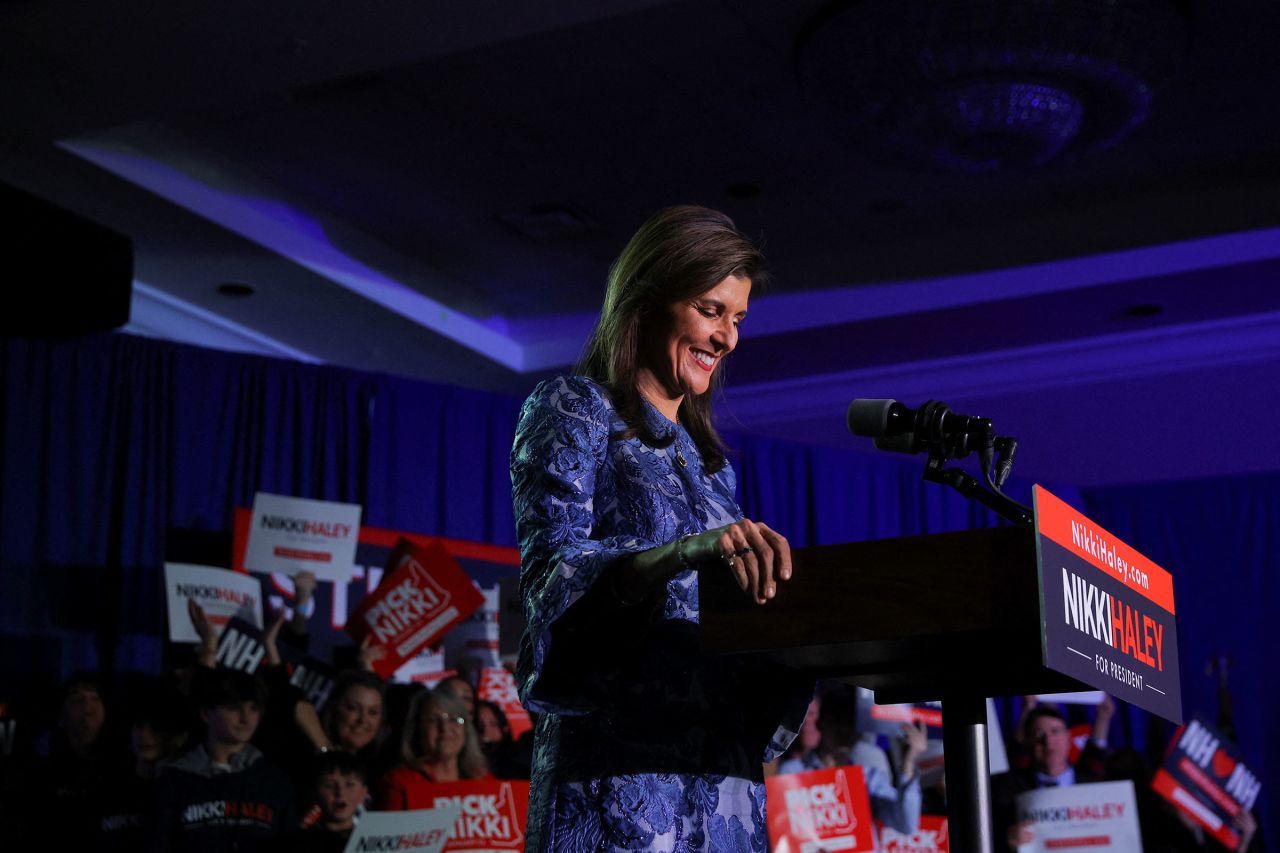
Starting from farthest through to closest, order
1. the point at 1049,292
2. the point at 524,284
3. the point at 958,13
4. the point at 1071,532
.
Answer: the point at 524,284 < the point at 1049,292 < the point at 958,13 < the point at 1071,532

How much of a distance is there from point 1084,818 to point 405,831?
2.89 m

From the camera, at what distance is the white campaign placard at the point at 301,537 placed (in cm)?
553

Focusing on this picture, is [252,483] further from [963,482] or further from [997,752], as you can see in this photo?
[963,482]

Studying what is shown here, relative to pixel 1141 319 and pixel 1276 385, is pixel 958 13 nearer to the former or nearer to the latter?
pixel 1141 319

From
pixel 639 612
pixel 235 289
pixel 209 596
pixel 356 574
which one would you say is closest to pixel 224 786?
pixel 209 596

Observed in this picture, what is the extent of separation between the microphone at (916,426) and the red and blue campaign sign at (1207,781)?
18.5 feet

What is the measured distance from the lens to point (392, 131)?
238 inches

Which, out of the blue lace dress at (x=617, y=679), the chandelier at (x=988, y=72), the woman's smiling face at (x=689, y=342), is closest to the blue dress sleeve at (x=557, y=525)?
the blue lace dress at (x=617, y=679)

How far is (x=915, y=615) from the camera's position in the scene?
1.27 metres

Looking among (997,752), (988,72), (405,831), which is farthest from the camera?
(997,752)

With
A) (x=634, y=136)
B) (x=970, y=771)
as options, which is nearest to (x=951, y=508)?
(x=634, y=136)

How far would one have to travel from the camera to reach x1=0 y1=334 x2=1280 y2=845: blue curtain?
5.89m

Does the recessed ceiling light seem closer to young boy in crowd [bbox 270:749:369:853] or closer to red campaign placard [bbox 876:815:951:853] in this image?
young boy in crowd [bbox 270:749:369:853]

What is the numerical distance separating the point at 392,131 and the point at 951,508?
4.27 meters
